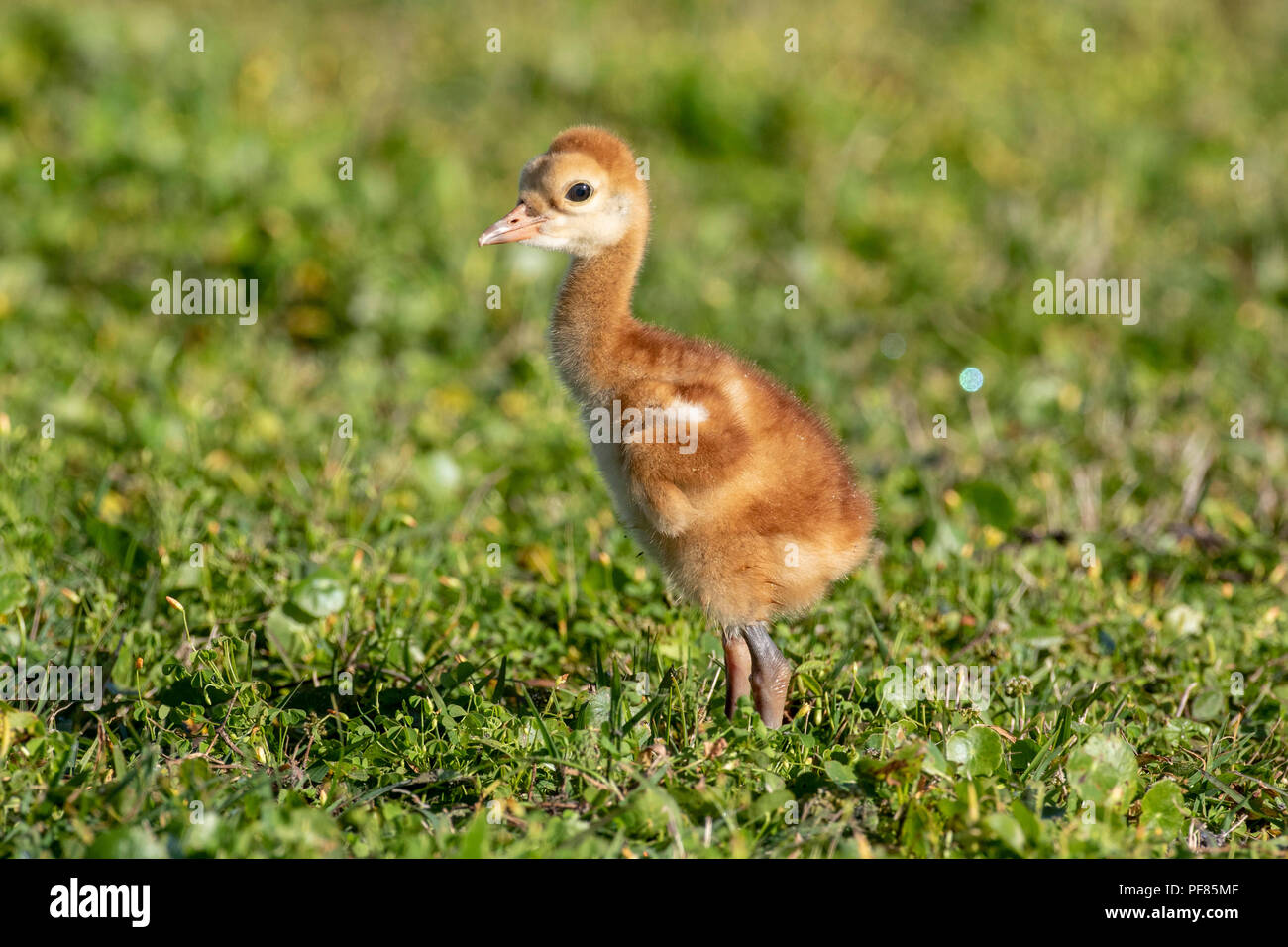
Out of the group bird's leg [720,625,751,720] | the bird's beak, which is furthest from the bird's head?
bird's leg [720,625,751,720]

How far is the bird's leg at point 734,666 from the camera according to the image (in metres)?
3.50

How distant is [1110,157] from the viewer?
7906 mm

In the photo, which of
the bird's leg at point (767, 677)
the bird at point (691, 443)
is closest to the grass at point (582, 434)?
the bird's leg at point (767, 677)

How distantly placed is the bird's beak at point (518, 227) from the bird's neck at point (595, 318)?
0.45ft

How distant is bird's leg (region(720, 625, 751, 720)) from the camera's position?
3.50m

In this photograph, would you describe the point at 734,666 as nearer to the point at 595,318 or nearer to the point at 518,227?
the point at 595,318

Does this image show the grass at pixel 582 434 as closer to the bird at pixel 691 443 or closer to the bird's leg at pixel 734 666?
the bird's leg at pixel 734 666

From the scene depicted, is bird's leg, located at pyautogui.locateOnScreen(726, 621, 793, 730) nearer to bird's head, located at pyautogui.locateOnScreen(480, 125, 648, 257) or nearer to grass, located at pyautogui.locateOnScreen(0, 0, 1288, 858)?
grass, located at pyautogui.locateOnScreen(0, 0, 1288, 858)

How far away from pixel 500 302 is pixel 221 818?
3664mm

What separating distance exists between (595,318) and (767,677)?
0.92 metres

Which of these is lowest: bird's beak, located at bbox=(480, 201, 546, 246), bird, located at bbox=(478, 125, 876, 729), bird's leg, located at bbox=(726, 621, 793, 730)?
bird's leg, located at bbox=(726, 621, 793, 730)

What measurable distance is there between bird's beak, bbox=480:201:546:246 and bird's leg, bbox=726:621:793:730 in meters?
1.06

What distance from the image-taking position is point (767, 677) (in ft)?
11.2
